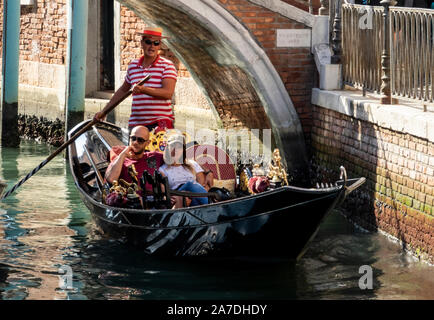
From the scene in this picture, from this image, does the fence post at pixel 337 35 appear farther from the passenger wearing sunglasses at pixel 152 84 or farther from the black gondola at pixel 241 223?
the black gondola at pixel 241 223

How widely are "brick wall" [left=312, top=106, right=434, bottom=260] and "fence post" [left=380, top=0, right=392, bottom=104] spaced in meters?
0.18

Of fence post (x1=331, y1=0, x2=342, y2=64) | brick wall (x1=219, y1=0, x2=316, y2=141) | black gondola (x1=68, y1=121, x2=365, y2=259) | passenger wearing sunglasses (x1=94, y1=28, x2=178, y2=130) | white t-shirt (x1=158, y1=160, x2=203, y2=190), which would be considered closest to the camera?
black gondola (x1=68, y1=121, x2=365, y2=259)

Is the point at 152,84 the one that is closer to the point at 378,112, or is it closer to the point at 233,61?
the point at 378,112

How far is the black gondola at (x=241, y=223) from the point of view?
15.4ft

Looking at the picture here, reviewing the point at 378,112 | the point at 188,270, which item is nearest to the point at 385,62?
the point at 378,112

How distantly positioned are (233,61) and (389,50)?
1623mm

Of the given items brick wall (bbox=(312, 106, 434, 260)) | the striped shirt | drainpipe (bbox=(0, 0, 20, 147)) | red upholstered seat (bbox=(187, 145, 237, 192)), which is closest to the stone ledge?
brick wall (bbox=(312, 106, 434, 260))

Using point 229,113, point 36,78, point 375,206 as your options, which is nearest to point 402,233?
point 375,206

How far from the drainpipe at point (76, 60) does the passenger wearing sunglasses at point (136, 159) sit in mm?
3119

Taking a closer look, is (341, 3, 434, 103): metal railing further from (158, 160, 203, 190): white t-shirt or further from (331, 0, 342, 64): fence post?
(158, 160, 203, 190): white t-shirt

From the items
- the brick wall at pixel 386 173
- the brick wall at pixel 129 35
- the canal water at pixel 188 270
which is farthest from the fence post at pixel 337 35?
the brick wall at pixel 129 35

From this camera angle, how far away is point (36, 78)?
1031 cm

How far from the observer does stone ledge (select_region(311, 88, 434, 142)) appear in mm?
5207
